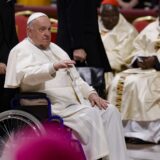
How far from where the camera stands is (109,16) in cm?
923

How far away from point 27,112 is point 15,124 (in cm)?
22

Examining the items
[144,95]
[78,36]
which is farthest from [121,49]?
[78,36]

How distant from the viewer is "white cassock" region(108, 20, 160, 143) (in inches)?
313

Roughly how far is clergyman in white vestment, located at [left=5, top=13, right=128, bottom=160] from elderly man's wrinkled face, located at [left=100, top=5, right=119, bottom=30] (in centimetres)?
335

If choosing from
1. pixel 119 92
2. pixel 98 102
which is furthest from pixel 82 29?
pixel 98 102

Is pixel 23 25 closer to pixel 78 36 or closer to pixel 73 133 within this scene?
pixel 78 36

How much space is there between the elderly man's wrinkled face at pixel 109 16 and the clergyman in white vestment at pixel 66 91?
132 inches

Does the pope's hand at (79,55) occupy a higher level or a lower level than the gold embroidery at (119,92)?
higher

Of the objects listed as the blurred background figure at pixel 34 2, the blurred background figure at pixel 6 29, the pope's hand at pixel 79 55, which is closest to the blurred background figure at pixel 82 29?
the pope's hand at pixel 79 55

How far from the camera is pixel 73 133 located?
5504 millimetres

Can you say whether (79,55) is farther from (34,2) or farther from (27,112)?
(34,2)

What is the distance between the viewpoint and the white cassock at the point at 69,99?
5.40 m

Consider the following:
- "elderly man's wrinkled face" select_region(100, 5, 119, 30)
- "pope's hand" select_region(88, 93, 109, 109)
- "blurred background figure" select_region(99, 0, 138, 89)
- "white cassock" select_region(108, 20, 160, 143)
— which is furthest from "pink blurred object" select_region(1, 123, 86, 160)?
"elderly man's wrinkled face" select_region(100, 5, 119, 30)

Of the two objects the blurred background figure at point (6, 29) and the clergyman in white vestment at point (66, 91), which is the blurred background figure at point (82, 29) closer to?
the blurred background figure at point (6, 29)
